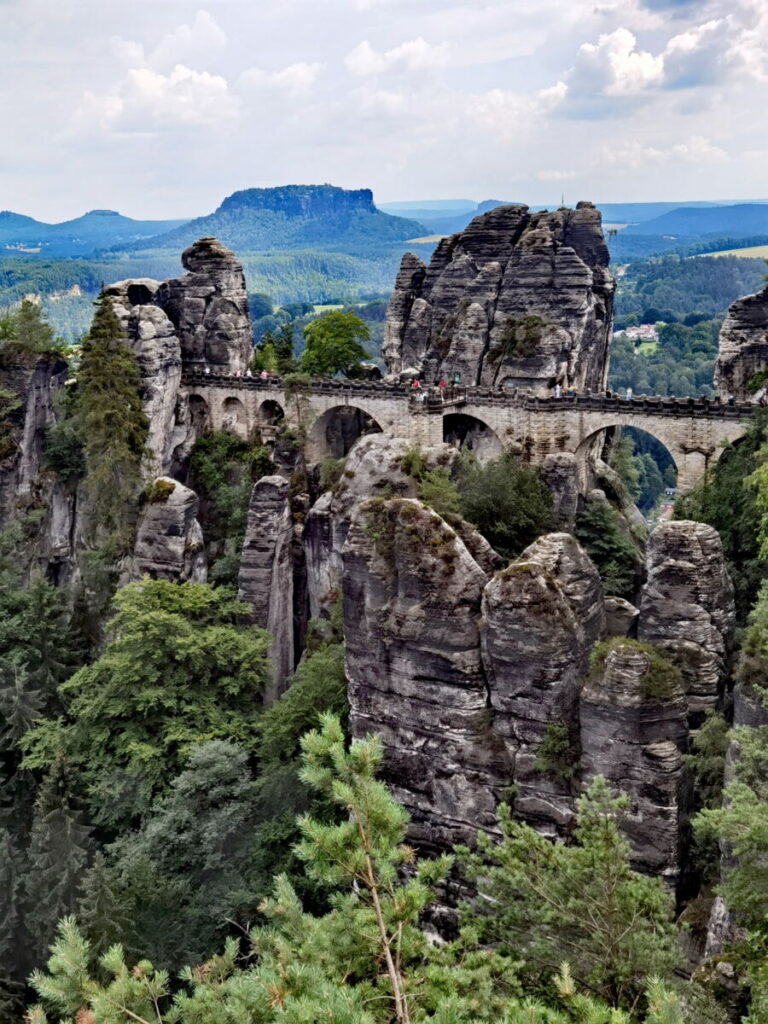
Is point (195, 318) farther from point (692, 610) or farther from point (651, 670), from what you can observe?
point (651, 670)

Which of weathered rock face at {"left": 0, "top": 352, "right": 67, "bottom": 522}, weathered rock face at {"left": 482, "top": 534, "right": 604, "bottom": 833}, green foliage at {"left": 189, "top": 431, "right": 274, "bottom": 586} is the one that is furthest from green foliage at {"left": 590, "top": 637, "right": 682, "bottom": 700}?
weathered rock face at {"left": 0, "top": 352, "right": 67, "bottom": 522}

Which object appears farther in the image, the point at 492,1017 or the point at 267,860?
the point at 267,860

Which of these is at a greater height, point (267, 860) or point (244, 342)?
point (244, 342)

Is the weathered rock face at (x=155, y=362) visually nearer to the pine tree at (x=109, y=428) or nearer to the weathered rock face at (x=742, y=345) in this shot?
the pine tree at (x=109, y=428)

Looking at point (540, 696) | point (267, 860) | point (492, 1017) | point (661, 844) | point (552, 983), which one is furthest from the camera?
point (267, 860)

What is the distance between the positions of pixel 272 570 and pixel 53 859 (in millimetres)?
13881

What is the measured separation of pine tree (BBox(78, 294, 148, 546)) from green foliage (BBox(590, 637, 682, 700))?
2627 cm

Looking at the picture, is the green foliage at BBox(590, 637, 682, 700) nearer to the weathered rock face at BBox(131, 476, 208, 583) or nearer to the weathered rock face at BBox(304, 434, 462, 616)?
the weathered rock face at BBox(304, 434, 462, 616)

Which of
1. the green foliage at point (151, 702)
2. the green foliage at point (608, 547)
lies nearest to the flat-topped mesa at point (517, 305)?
the green foliage at point (608, 547)

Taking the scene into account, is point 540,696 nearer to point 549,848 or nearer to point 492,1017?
point 549,848

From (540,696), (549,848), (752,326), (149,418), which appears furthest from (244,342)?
(549,848)

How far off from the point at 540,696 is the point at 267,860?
973 centimetres

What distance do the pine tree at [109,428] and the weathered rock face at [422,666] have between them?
20.7 meters

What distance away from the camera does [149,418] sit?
44.8m
